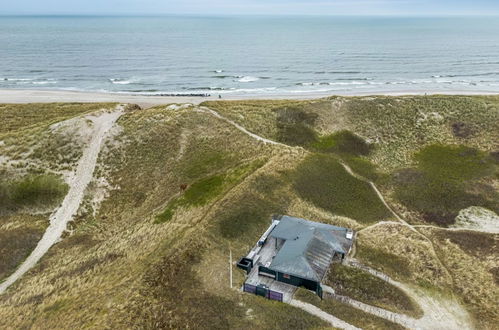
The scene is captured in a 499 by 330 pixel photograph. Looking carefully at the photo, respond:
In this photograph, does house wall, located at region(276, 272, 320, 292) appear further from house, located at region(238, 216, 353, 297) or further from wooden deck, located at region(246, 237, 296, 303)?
wooden deck, located at region(246, 237, 296, 303)

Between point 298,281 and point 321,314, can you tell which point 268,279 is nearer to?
point 298,281

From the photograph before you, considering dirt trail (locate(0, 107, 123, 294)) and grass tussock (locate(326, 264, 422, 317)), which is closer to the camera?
grass tussock (locate(326, 264, 422, 317))

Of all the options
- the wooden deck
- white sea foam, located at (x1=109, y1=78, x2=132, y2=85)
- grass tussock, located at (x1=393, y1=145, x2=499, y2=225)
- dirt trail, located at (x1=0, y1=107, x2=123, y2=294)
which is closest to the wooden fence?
the wooden deck

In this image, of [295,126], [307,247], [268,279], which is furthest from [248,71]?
[268,279]

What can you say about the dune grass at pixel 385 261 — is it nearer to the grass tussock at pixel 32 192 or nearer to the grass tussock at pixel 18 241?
the grass tussock at pixel 18 241

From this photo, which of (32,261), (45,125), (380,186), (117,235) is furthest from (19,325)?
(380,186)

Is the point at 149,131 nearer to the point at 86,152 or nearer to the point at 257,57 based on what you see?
the point at 86,152
